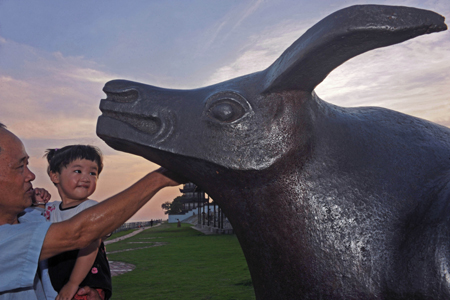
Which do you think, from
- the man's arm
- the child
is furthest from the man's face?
the child

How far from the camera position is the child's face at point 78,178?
2.68 m

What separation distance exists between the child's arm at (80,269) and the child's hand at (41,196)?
821 millimetres

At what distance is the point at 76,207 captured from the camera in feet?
9.01

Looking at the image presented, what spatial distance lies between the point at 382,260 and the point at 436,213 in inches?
11.4

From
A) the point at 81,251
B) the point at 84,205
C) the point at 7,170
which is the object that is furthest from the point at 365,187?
the point at 84,205

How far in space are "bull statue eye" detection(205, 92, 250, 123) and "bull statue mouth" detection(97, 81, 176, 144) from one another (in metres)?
0.20

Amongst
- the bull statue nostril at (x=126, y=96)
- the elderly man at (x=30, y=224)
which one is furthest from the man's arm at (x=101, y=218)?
the bull statue nostril at (x=126, y=96)

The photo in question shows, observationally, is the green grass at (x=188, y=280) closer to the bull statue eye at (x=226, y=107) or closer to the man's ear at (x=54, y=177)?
the man's ear at (x=54, y=177)

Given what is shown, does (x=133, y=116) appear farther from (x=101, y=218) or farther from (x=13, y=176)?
(x=13, y=176)

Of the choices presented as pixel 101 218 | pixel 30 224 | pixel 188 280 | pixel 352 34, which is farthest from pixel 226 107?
pixel 188 280

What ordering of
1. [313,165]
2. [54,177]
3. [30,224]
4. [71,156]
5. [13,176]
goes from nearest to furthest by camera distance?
[313,165] < [30,224] < [13,176] < [71,156] < [54,177]

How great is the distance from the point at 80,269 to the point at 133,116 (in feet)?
4.24

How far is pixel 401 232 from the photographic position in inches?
A: 58.7

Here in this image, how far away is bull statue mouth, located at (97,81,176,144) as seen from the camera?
68.2 inches
